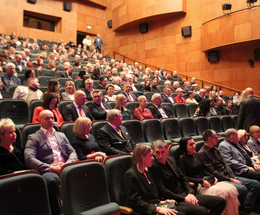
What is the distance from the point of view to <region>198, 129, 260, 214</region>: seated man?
1490 millimetres

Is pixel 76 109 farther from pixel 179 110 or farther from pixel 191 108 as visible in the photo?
pixel 191 108

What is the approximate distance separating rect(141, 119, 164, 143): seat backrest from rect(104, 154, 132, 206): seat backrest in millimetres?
739

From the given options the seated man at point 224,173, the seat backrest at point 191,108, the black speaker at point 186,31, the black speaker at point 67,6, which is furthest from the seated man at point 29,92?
the black speaker at point 67,6

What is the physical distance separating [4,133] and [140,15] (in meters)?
5.80

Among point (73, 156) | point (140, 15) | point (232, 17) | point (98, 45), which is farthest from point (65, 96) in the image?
point (140, 15)

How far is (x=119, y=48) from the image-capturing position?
7391mm

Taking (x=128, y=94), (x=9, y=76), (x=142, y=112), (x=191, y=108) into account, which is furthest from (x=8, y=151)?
(x=191, y=108)

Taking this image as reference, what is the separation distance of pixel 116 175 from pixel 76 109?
792 millimetres

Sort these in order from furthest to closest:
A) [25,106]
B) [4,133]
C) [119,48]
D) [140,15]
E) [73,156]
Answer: [119,48] < [140,15] < [25,106] < [73,156] < [4,133]

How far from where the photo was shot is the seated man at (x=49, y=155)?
988 millimetres

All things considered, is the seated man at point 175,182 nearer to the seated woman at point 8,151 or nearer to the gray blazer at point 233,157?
the gray blazer at point 233,157

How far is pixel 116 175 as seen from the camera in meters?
1.08

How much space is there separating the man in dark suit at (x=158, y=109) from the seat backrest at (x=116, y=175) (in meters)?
1.24

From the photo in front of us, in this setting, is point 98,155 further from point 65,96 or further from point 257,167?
point 257,167
